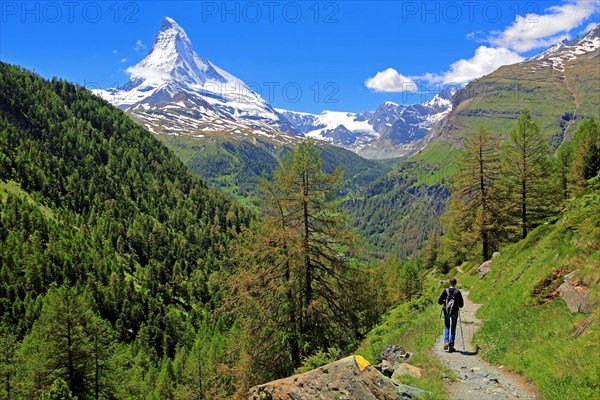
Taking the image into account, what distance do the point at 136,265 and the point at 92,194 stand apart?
2177 inches

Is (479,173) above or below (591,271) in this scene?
above

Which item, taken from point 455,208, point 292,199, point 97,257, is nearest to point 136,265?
point 97,257

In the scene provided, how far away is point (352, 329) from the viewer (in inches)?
1003

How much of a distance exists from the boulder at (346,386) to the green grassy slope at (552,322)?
13.1 ft

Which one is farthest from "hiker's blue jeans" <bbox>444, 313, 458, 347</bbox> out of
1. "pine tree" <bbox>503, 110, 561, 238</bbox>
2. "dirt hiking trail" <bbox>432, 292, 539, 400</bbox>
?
"pine tree" <bbox>503, 110, 561, 238</bbox>

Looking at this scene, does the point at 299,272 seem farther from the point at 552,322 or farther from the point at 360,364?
the point at 552,322

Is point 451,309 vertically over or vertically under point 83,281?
over

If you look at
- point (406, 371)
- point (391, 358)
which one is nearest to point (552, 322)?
point (406, 371)

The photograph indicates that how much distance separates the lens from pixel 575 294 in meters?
15.1

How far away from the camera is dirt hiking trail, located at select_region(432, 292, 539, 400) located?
1195 cm

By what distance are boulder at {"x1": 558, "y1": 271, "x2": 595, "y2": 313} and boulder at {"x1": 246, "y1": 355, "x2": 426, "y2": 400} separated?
7.24 m

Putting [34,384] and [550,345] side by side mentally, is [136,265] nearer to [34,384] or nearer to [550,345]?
[34,384]

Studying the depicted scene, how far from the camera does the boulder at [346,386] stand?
10562 mm

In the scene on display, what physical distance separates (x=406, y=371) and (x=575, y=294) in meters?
7.23
